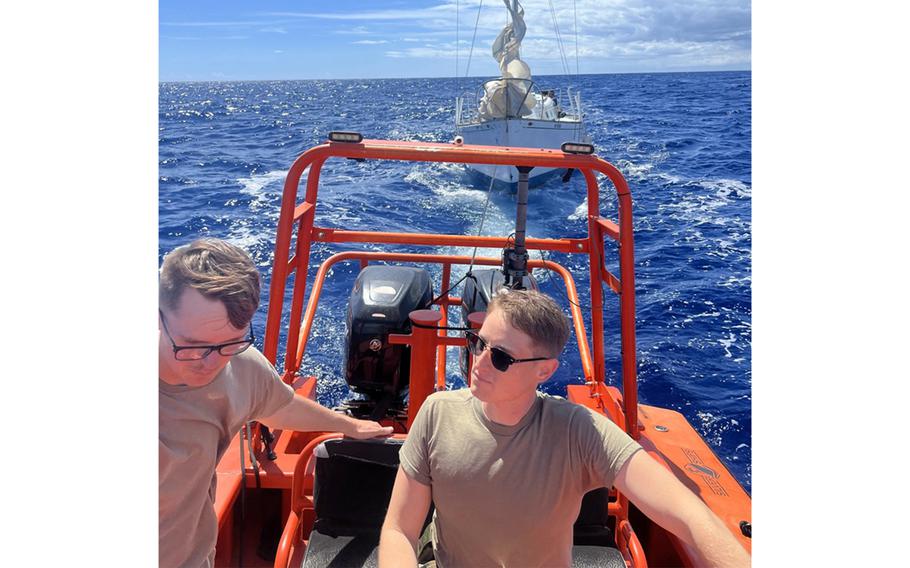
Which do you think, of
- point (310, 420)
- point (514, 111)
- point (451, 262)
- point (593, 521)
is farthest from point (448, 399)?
point (514, 111)

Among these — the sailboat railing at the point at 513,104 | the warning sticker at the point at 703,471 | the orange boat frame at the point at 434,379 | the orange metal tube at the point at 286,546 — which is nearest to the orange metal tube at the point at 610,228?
the orange boat frame at the point at 434,379

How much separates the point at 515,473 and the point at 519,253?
5.17ft

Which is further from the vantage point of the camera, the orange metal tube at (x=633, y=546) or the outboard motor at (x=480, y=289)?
the outboard motor at (x=480, y=289)

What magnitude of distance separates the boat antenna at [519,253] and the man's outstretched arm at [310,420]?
115 centimetres

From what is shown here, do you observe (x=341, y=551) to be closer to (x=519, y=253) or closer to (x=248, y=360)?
(x=248, y=360)

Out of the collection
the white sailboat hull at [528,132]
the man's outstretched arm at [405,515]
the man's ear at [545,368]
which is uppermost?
the white sailboat hull at [528,132]

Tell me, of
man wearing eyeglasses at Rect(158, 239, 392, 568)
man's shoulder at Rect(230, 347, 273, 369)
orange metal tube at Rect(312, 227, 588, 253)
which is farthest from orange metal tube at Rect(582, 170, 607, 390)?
man wearing eyeglasses at Rect(158, 239, 392, 568)

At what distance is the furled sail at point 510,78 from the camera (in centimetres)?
1842

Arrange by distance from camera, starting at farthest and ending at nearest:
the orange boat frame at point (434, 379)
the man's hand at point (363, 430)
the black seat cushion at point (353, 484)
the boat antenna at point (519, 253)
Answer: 1. the boat antenna at point (519, 253)
2. the orange boat frame at point (434, 379)
3. the black seat cushion at point (353, 484)
4. the man's hand at point (363, 430)

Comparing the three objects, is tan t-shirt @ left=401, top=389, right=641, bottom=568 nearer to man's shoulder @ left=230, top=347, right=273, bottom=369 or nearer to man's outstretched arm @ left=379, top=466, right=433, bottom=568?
man's outstretched arm @ left=379, top=466, right=433, bottom=568

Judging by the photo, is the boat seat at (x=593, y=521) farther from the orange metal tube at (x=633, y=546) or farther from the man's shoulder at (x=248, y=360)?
the man's shoulder at (x=248, y=360)
